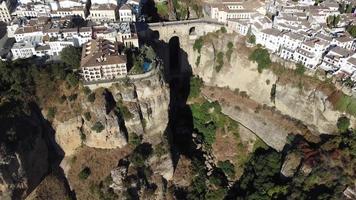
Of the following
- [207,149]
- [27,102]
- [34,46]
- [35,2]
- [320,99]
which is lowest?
[207,149]

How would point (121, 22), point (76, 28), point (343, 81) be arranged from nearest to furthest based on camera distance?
point (343, 81)
point (76, 28)
point (121, 22)

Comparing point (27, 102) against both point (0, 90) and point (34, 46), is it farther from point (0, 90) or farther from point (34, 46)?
point (34, 46)

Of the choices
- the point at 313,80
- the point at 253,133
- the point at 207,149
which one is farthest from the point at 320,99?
the point at 207,149

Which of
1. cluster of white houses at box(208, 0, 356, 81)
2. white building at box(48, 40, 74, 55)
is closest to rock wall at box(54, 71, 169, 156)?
white building at box(48, 40, 74, 55)

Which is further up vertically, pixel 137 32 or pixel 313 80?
pixel 137 32

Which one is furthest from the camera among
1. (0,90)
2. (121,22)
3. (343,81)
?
(121,22)

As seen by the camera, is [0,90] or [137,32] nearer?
[0,90]

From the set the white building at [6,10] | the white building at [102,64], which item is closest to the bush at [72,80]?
the white building at [102,64]
